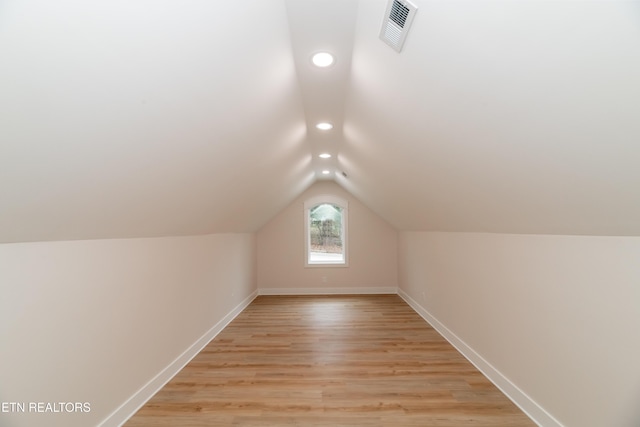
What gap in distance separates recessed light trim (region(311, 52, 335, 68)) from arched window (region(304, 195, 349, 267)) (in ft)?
15.7

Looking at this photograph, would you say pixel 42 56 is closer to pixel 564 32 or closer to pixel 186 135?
pixel 186 135

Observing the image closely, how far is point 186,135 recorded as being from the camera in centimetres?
181

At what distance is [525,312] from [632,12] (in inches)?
85.9

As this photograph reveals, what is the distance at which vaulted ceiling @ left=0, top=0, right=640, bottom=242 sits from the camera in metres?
0.96

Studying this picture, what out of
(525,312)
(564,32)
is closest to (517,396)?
(525,312)

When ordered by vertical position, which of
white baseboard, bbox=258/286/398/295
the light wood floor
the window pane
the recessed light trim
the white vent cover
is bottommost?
the light wood floor

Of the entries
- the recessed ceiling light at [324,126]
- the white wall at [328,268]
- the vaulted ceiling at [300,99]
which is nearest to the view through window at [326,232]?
the white wall at [328,268]

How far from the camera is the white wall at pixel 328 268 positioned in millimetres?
6758

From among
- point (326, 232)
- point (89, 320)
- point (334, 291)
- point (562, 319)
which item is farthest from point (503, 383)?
point (326, 232)

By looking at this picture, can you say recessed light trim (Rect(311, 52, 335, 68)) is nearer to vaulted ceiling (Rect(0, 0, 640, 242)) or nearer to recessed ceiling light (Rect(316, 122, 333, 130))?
vaulted ceiling (Rect(0, 0, 640, 242))

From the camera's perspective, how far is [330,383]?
2.79 metres

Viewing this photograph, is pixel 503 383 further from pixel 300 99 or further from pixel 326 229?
pixel 326 229

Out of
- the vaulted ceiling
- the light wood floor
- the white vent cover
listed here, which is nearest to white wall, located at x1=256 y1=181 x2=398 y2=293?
the light wood floor

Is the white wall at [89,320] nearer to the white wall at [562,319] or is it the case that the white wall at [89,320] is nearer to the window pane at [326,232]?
the white wall at [562,319]
